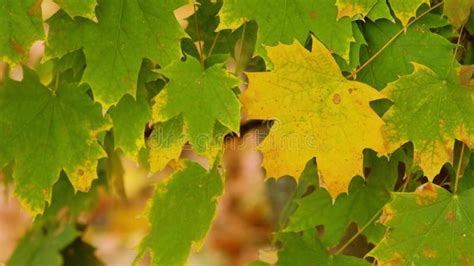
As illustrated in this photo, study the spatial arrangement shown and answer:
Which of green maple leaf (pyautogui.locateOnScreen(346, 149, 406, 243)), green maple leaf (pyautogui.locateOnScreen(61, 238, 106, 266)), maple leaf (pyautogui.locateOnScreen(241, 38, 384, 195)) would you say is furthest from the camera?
green maple leaf (pyautogui.locateOnScreen(61, 238, 106, 266))

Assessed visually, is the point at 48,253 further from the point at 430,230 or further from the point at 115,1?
the point at 430,230

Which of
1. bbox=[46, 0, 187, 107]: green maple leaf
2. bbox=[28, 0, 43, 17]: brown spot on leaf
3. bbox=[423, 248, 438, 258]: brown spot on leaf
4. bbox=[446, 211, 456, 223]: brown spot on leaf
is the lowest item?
bbox=[423, 248, 438, 258]: brown spot on leaf

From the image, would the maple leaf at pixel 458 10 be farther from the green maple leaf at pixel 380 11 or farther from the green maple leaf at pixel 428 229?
the green maple leaf at pixel 428 229

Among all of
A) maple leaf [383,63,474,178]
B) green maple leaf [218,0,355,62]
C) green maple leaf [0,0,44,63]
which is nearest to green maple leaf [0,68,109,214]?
green maple leaf [0,0,44,63]

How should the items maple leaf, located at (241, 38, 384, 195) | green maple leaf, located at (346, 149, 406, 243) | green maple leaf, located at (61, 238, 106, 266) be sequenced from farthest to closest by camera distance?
1. green maple leaf, located at (61, 238, 106, 266)
2. green maple leaf, located at (346, 149, 406, 243)
3. maple leaf, located at (241, 38, 384, 195)

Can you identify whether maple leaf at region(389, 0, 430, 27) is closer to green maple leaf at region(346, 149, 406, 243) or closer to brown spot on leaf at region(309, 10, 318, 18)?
brown spot on leaf at region(309, 10, 318, 18)

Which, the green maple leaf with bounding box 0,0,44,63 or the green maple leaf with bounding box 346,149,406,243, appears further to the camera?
the green maple leaf with bounding box 346,149,406,243

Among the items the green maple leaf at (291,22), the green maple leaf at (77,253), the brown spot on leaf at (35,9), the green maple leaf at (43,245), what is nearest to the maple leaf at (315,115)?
the green maple leaf at (291,22)
